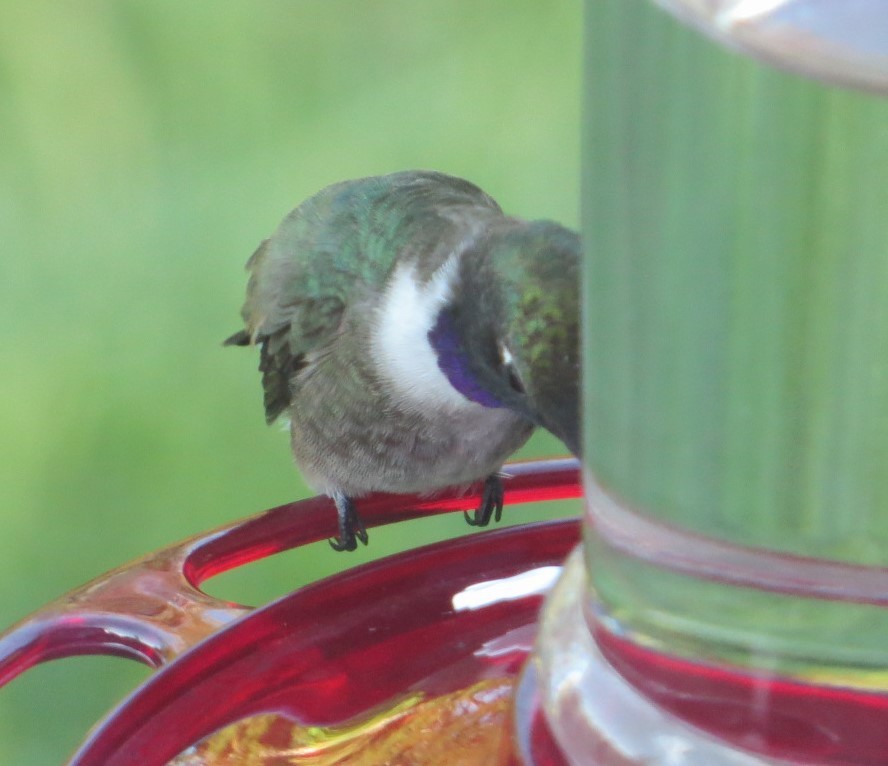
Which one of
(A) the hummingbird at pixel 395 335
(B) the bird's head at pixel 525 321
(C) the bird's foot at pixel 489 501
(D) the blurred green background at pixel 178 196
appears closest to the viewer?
(B) the bird's head at pixel 525 321

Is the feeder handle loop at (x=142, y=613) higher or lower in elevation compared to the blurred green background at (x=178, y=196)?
Answer: higher

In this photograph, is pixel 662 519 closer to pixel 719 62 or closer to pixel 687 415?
pixel 687 415

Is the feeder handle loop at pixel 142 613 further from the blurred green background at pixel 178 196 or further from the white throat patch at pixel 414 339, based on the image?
the blurred green background at pixel 178 196

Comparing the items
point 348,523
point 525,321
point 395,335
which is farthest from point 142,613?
point 395,335

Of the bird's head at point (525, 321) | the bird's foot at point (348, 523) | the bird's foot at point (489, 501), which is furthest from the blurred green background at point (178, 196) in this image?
the bird's head at point (525, 321)

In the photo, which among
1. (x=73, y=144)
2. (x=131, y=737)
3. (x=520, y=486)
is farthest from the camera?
(x=73, y=144)

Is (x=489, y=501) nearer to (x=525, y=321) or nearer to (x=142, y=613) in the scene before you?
(x=525, y=321)

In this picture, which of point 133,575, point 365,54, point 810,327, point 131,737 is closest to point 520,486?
point 133,575
